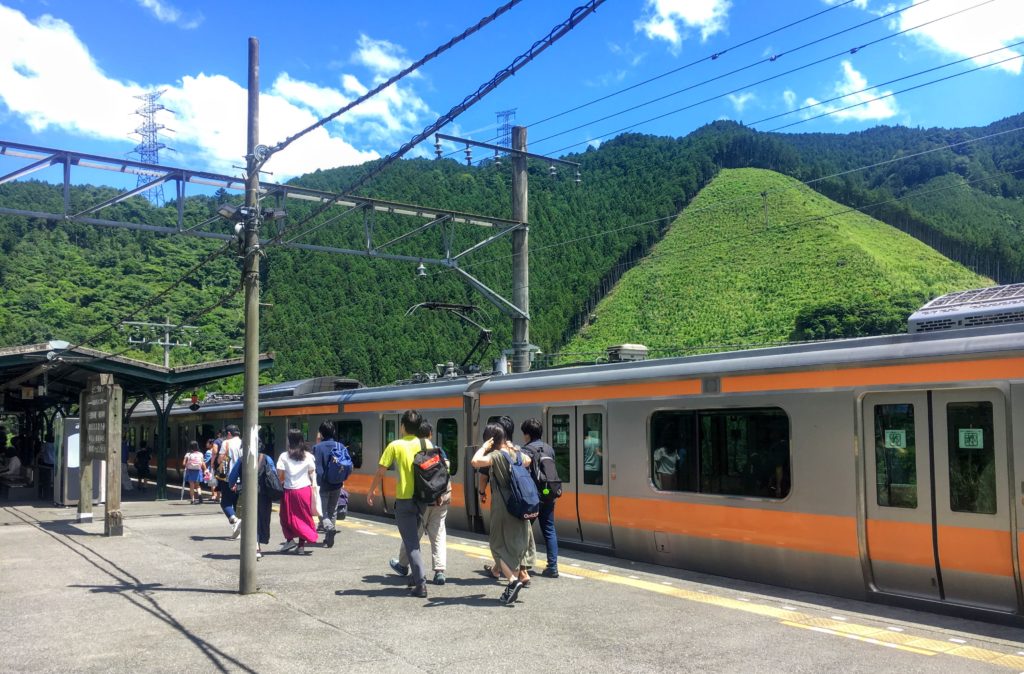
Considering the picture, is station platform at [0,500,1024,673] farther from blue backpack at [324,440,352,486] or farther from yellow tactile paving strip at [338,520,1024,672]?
blue backpack at [324,440,352,486]

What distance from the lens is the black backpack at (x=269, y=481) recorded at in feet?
35.2

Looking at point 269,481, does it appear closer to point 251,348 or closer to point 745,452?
point 251,348

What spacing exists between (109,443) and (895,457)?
411 inches

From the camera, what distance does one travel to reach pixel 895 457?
24.1ft

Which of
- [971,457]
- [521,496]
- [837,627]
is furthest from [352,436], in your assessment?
[971,457]

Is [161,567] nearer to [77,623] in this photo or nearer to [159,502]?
[77,623]

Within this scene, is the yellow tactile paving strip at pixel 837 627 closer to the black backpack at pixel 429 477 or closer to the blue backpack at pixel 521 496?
the blue backpack at pixel 521 496

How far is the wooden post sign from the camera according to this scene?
12586mm

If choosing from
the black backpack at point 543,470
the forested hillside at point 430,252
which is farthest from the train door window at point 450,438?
the forested hillside at point 430,252

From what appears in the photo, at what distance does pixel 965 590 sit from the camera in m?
6.84

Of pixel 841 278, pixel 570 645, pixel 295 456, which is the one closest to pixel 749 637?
pixel 570 645

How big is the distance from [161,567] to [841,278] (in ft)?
266

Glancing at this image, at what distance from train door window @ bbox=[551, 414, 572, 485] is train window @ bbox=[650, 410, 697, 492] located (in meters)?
1.50

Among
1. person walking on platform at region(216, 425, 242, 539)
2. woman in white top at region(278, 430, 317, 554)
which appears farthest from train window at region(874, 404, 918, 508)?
person walking on platform at region(216, 425, 242, 539)
